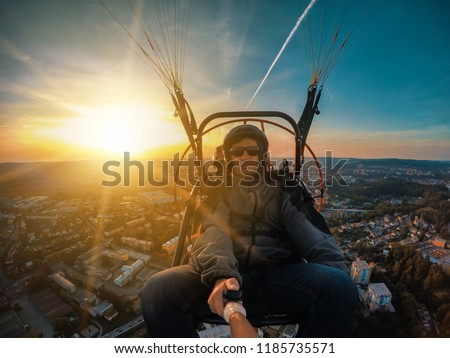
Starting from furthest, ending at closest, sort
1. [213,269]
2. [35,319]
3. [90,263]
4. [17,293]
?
[90,263] < [17,293] < [35,319] < [213,269]

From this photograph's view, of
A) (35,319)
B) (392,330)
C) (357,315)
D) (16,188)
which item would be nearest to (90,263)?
(35,319)

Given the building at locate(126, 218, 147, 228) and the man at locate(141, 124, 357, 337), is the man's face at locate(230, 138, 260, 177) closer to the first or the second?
the man at locate(141, 124, 357, 337)

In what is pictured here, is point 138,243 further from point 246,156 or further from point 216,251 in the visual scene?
point 216,251

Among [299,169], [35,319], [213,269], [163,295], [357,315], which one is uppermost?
[299,169]

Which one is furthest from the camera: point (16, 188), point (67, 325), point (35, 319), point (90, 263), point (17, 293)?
point (16, 188)

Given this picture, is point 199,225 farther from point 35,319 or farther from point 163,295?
point 35,319

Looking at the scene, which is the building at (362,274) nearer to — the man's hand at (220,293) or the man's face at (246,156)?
the man's face at (246,156)

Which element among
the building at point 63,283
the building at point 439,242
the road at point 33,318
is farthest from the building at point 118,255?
the building at point 439,242

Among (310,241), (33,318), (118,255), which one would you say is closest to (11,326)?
(33,318)
